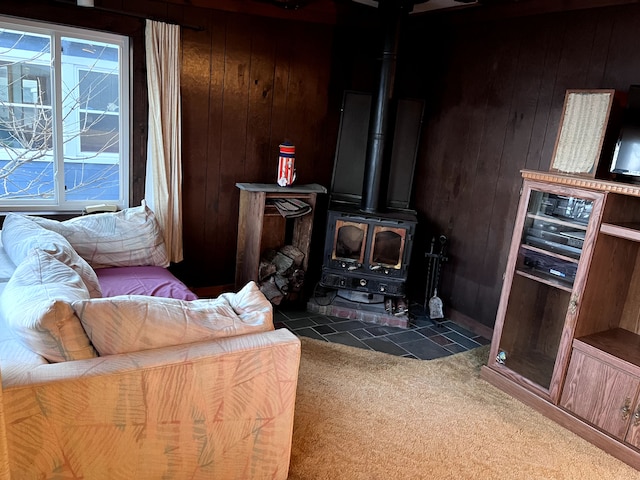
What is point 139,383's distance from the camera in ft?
4.91

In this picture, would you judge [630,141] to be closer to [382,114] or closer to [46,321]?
[382,114]

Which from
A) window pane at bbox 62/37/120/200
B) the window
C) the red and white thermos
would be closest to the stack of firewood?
the red and white thermos

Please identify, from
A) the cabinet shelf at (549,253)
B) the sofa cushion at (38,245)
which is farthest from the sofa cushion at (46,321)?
the cabinet shelf at (549,253)

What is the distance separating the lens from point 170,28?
3305 mm

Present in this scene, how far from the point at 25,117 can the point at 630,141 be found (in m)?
3.61

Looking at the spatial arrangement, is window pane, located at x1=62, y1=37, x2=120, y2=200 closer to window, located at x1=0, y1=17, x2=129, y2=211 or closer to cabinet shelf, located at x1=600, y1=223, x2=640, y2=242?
window, located at x1=0, y1=17, x2=129, y2=211

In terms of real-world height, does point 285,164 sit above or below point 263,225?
above

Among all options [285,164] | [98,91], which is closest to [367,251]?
[285,164]

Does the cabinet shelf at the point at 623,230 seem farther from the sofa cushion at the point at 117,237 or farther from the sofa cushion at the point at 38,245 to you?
the sofa cushion at the point at 117,237

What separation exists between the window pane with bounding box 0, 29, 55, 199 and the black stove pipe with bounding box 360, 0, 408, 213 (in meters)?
2.29

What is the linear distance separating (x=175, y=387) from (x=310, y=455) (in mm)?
905

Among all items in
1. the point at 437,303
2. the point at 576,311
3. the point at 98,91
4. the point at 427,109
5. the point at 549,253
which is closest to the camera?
the point at 576,311

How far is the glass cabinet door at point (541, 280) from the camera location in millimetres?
2594

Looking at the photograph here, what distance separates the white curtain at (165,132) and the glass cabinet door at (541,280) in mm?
2371
